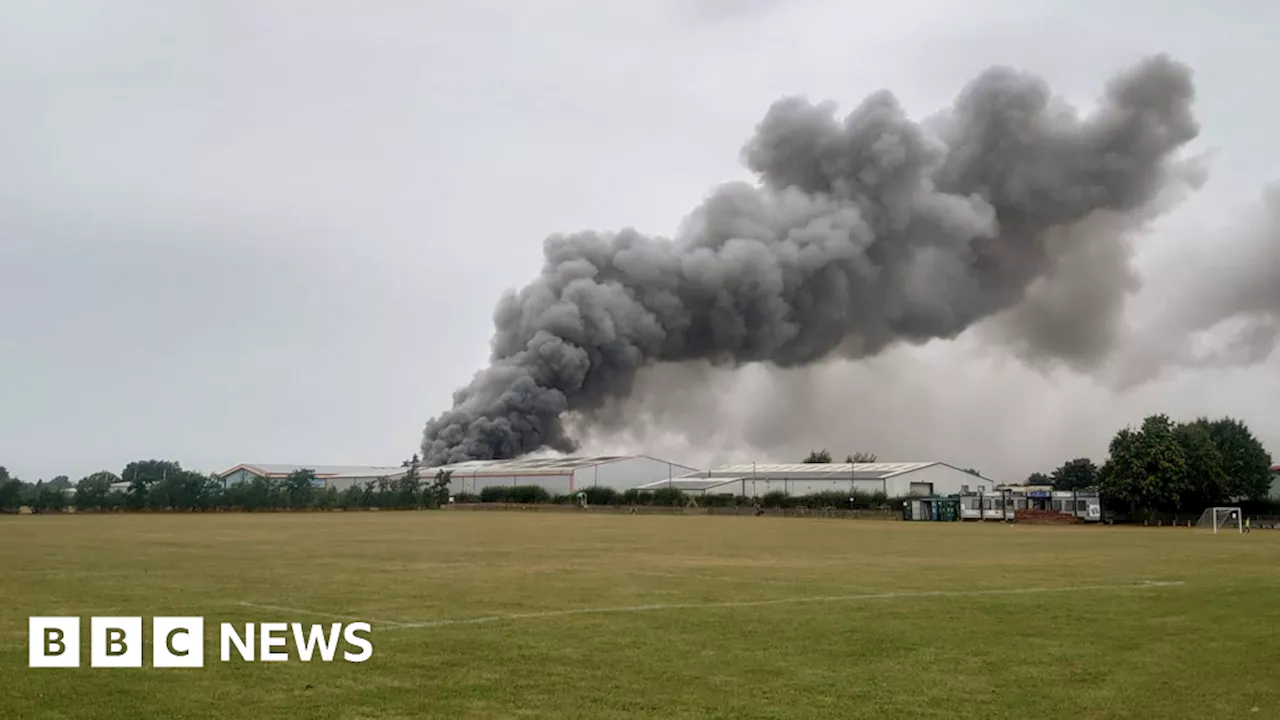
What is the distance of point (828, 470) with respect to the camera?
104750mm

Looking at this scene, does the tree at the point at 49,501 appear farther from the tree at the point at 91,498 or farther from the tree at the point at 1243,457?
the tree at the point at 1243,457

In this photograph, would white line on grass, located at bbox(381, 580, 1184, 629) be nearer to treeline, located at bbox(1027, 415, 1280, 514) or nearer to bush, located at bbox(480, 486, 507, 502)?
treeline, located at bbox(1027, 415, 1280, 514)

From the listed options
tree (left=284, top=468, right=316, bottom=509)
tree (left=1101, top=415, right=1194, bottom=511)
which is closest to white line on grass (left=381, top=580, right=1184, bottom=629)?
tree (left=1101, top=415, right=1194, bottom=511)

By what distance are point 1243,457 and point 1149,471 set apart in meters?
29.0

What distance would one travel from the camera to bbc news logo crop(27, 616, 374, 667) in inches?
500

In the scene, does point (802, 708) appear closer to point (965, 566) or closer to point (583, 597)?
point (583, 597)

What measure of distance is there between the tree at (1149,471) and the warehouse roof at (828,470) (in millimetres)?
22105

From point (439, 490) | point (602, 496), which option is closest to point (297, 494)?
point (439, 490)

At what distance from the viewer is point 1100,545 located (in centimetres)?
4125

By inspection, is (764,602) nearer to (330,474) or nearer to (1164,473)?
(1164,473)

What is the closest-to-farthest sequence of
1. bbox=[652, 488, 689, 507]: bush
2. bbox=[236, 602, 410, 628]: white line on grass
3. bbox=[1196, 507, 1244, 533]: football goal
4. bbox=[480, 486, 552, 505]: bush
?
bbox=[236, 602, 410, 628]: white line on grass, bbox=[1196, 507, 1244, 533]: football goal, bbox=[652, 488, 689, 507]: bush, bbox=[480, 486, 552, 505]: bush

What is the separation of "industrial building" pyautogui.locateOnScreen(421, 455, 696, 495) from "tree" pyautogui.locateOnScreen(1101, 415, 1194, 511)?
161 feet

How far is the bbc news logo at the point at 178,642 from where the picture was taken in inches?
500

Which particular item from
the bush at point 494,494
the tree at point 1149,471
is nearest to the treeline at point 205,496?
the bush at point 494,494
